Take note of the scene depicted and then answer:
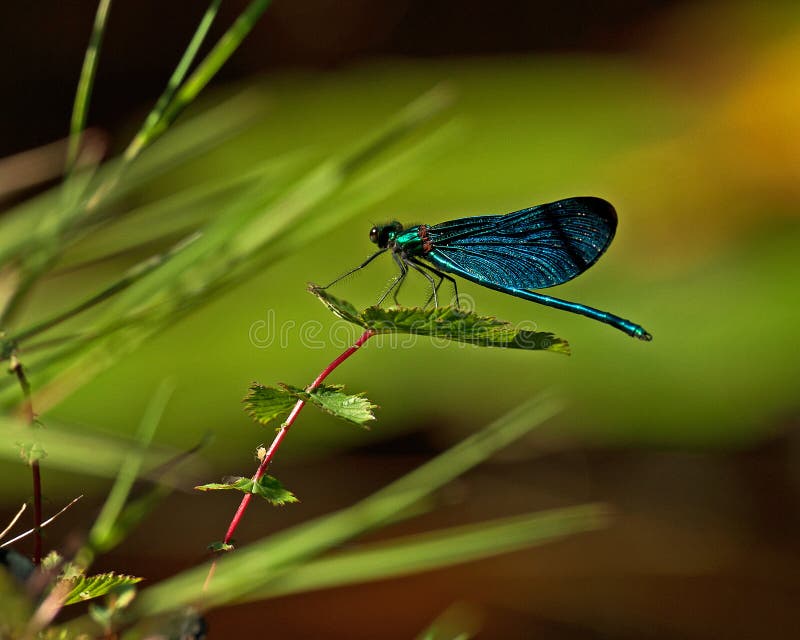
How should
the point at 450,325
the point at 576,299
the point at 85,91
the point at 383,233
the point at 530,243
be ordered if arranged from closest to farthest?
the point at 450,325 → the point at 85,91 → the point at 383,233 → the point at 530,243 → the point at 576,299

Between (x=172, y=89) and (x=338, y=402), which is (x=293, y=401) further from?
(x=172, y=89)

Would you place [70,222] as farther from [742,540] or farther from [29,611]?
[742,540]

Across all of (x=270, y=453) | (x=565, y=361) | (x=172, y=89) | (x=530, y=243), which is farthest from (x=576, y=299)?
(x=270, y=453)

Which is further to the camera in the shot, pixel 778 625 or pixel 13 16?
pixel 13 16

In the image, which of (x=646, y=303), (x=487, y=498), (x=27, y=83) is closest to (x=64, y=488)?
(x=487, y=498)

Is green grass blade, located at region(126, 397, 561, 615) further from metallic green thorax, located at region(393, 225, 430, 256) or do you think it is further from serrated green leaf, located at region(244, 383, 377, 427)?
metallic green thorax, located at region(393, 225, 430, 256)
